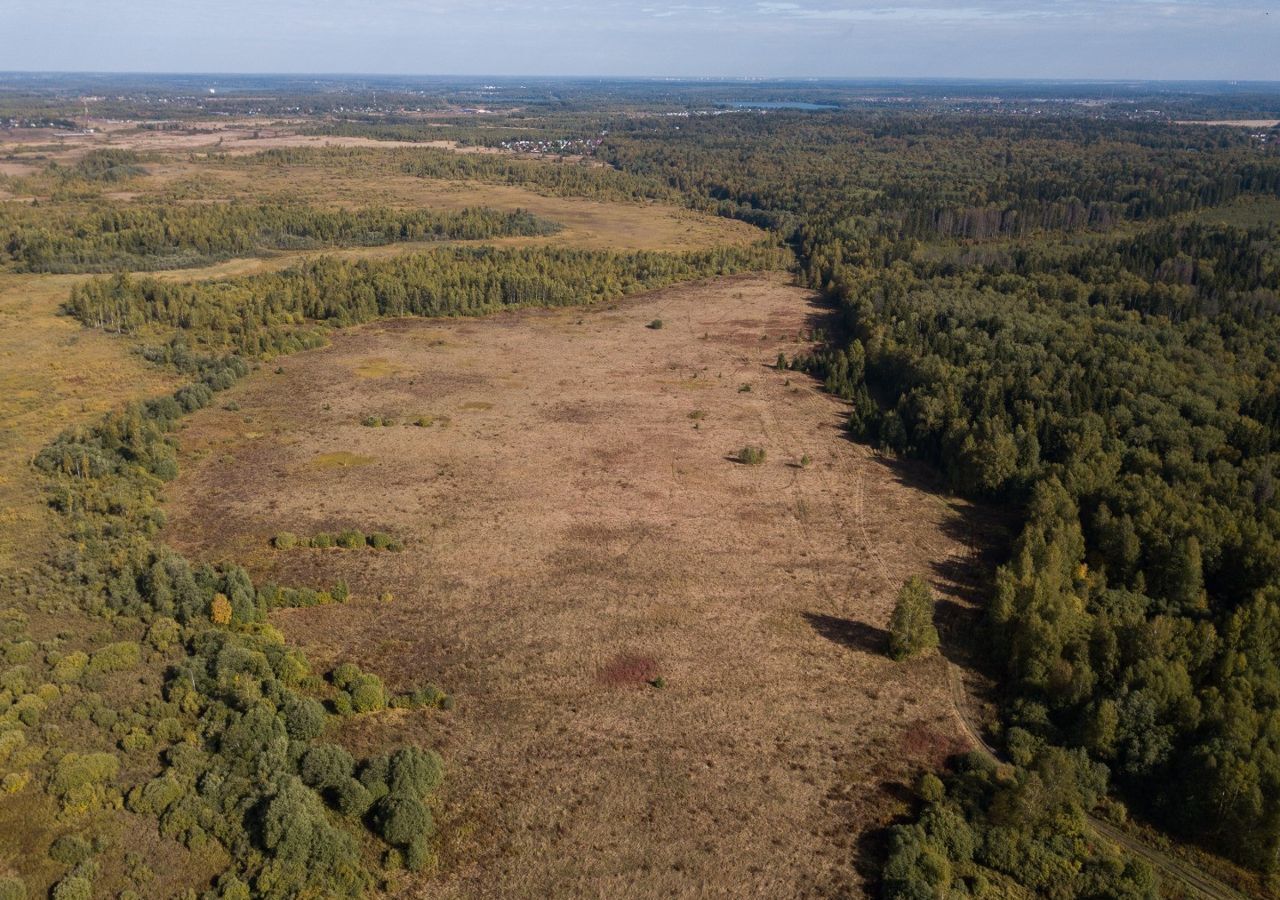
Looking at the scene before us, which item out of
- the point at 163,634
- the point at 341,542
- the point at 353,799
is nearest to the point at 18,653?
the point at 163,634

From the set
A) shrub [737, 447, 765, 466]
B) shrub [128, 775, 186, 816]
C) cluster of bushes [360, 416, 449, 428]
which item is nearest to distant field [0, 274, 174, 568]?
cluster of bushes [360, 416, 449, 428]

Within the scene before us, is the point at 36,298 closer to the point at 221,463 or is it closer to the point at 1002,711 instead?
the point at 221,463

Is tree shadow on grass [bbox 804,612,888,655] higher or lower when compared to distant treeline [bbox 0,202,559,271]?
lower

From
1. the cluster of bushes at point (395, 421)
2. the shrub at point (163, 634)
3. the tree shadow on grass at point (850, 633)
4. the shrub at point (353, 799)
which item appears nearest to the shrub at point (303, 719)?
the shrub at point (353, 799)

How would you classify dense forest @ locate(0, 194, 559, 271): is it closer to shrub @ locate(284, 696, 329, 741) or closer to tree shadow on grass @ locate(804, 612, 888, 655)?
shrub @ locate(284, 696, 329, 741)

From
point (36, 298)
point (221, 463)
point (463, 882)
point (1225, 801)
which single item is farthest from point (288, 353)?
point (1225, 801)

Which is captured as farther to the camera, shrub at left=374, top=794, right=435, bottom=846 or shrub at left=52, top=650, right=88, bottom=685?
shrub at left=52, top=650, right=88, bottom=685
